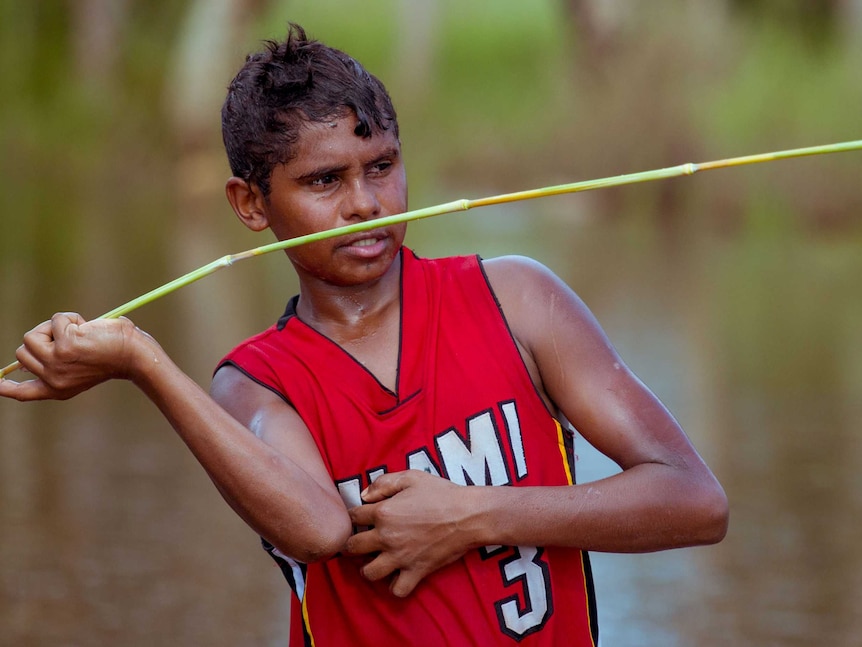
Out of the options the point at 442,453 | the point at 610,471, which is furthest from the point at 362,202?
the point at 610,471

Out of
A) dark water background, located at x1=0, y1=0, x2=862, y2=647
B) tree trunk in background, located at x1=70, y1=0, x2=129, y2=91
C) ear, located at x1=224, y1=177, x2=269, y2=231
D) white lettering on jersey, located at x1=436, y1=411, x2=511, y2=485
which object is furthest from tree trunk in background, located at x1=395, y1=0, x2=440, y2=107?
white lettering on jersey, located at x1=436, y1=411, x2=511, y2=485

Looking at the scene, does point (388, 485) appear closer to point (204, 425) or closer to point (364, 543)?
point (364, 543)

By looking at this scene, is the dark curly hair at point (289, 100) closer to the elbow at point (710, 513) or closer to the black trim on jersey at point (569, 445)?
the black trim on jersey at point (569, 445)

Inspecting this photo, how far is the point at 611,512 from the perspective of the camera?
1440 mm

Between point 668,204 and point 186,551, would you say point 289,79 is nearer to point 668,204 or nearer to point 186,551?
point 186,551

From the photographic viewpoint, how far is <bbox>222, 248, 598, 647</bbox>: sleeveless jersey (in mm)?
1482

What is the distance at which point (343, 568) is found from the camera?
1524mm

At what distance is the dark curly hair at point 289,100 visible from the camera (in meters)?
1.54

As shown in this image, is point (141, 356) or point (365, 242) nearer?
point (141, 356)

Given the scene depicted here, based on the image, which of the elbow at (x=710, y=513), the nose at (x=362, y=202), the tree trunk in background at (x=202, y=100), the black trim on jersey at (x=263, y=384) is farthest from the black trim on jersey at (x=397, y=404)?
the tree trunk in background at (x=202, y=100)

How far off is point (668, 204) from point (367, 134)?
11.4 metres

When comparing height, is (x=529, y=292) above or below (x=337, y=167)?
below

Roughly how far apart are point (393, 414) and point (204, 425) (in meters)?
0.25

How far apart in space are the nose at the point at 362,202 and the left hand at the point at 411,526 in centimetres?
30
